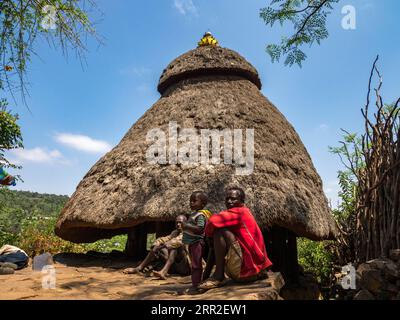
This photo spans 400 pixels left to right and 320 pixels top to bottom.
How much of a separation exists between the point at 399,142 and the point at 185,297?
11.1 feet

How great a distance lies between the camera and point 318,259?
8680 millimetres

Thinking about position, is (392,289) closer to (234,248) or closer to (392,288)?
(392,288)

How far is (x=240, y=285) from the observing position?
287cm

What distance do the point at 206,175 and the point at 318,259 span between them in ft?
17.2

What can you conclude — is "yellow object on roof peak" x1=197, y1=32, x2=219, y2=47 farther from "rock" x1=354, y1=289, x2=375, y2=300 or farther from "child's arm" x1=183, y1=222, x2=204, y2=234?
"rock" x1=354, y1=289, x2=375, y2=300

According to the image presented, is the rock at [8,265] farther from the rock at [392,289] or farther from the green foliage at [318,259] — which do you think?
the green foliage at [318,259]

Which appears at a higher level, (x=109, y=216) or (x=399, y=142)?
(x=399, y=142)

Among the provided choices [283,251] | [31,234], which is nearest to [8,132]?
[31,234]

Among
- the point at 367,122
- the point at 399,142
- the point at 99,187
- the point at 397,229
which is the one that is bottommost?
the point at 397,229
